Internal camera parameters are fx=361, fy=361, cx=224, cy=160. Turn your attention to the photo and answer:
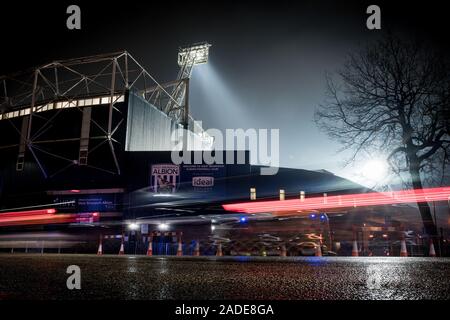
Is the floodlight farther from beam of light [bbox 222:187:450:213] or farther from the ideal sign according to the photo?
beam of light [bbox 222:187:450:213]

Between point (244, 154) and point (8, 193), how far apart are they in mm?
20702

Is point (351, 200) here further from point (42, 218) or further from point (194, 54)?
point (194, 54)

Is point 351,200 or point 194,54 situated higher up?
point 194,54

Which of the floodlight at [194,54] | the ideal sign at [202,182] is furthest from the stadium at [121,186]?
the floodlight at [194,54]

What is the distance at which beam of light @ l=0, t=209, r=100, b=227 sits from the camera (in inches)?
883

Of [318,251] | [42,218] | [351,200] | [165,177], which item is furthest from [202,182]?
[318,251]

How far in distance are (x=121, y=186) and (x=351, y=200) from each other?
16823 millimetres

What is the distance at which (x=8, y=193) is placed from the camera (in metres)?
31.3

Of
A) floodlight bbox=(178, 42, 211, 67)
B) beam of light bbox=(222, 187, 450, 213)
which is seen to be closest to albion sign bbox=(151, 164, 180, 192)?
beam of light bbox=(222, 187, 450, 213)

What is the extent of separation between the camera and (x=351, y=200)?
15.9 metres

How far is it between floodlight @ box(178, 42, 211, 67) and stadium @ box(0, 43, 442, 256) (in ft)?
30.4

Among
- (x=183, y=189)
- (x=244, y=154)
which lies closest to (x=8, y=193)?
(x=183, y=189)
